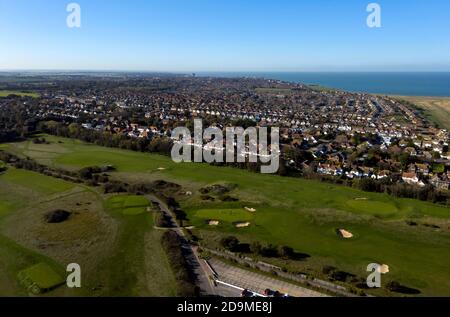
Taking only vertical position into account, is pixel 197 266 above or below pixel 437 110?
below

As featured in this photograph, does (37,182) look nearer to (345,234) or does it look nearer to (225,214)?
(225,214)

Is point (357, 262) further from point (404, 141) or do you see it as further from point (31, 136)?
point (31, 136)

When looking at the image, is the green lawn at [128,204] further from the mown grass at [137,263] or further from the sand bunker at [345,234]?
the sand bunker at [345,234]

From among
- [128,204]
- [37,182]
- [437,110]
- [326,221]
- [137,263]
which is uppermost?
[437,110]

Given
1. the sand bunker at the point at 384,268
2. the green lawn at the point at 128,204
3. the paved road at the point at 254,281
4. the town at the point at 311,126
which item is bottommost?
the sand bunker at the point at 384,268

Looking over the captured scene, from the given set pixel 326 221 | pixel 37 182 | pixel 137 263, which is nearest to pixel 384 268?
pixel 326 221

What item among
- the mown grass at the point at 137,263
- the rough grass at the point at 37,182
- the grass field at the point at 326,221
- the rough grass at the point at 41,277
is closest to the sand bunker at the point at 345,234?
the grass field at the point at 326,221
